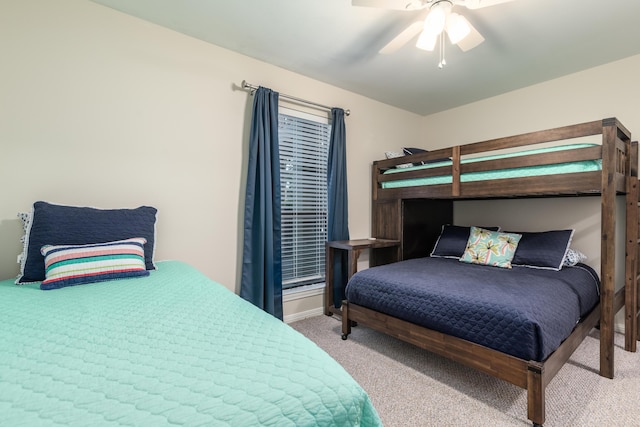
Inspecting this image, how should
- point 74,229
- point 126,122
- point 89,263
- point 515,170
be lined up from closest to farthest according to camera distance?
point 89,263 < point 74,229 < point 126,122 < point 515,170

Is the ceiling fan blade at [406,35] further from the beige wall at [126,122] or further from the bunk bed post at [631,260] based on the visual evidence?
the bunk bed post at [631,260]

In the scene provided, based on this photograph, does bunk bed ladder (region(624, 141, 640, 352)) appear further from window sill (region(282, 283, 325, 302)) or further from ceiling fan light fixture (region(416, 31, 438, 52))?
window sill (region(282, 283, 325, 302))

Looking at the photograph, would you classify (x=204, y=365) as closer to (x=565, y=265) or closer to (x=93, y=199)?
(x=93, y=199)

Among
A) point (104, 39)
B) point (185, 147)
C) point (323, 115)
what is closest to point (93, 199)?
point (185, 147)

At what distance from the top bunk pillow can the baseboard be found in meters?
1.40

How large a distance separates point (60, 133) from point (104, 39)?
0.69 metres

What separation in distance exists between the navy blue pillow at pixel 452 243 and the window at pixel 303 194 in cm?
120

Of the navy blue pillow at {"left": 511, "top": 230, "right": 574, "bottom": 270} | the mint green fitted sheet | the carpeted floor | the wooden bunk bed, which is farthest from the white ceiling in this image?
the carpeted floor

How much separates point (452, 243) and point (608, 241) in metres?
1.28

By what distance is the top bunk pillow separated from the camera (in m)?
1.54

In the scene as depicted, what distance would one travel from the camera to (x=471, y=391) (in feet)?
Result: 5.67

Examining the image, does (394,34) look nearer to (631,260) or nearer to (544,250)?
(544,250)

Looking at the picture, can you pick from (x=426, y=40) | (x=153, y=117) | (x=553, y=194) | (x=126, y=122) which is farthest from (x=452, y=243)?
(x=126, y=122)

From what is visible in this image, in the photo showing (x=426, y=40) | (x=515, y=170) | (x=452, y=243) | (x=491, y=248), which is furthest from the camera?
(x=452, y=243)
